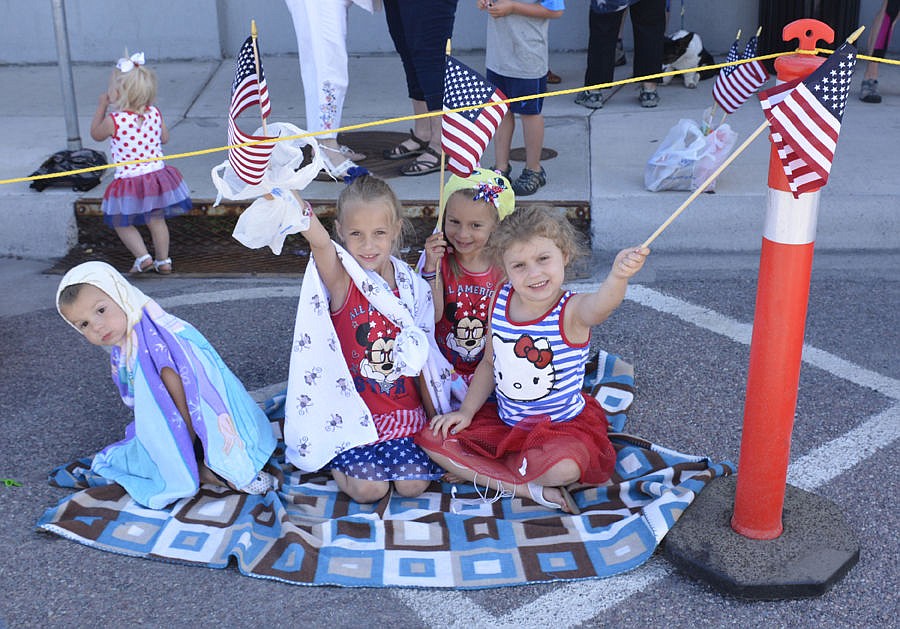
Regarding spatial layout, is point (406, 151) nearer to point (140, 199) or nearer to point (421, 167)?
point (421, 167)

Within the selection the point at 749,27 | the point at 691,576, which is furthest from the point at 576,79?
the point at 691,576

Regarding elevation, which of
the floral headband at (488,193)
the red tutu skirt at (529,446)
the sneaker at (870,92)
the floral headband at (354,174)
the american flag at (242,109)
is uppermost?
the american flag at (242,109)

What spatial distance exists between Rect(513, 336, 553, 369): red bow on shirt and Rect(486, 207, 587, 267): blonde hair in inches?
11.1

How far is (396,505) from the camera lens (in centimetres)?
353

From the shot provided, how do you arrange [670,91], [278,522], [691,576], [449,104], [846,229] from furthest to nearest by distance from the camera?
1. [670,91]
2. [846,229]
3. [449,104]
4. [278,522]
5. [691,576]

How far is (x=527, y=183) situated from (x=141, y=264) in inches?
87.8

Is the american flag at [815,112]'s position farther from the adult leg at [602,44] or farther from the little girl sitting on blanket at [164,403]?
the adult leg at [602,44]

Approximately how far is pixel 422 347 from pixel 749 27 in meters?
6.29

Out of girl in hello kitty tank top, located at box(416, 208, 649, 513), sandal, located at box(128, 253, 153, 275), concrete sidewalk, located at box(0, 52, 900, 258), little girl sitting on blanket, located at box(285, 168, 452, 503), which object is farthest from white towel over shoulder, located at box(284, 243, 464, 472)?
concrete sidewalk, located at box(0, 52, 900, 258)

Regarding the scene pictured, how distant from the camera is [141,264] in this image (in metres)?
5.64

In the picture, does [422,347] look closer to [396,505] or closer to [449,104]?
[396,505]

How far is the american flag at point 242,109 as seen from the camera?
3121 mm

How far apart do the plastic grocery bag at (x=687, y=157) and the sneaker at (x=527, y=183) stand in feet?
2.07

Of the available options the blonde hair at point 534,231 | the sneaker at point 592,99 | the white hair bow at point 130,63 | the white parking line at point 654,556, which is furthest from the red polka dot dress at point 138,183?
the sneaker at point 592,99
